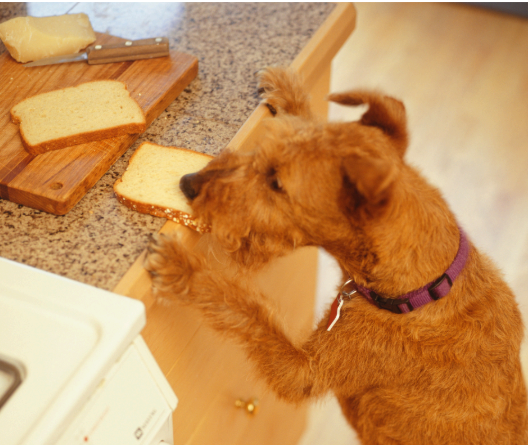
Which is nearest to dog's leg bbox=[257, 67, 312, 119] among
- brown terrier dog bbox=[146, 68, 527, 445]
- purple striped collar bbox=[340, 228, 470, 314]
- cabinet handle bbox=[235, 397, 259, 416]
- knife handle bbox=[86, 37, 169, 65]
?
brown terrier dog bbox=[146, 68, 527, 445]

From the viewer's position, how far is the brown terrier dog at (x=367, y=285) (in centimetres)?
102

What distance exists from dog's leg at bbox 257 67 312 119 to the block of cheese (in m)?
0.44

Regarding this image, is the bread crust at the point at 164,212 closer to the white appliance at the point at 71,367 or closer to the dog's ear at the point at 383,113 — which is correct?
the white appliance at the point at 71,367

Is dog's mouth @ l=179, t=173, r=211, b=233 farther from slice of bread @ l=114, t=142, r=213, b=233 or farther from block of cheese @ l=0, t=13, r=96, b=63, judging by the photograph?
block of cheese @ l=0, t=13, r=96, b=63

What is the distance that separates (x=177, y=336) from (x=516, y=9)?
3.46 m

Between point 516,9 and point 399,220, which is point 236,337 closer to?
point 399,220

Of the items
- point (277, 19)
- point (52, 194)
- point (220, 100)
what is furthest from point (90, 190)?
point (277, 19)

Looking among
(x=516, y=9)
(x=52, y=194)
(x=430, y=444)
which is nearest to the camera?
(x=52, y=194)

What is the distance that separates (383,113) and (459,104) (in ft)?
7.74

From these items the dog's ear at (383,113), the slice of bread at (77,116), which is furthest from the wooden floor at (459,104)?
the slice of bread at (77,116)

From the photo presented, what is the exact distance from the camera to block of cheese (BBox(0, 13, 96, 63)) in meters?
1.25

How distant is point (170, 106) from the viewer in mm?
1271

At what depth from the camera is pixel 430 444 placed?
3.99ft

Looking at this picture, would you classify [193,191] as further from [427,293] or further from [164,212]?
[427,293]
